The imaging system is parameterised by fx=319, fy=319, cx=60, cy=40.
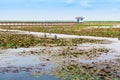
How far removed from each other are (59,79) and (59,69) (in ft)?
8.09

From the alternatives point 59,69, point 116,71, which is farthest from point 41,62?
point 116,71

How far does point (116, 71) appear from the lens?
14.8m

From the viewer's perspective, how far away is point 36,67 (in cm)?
1598

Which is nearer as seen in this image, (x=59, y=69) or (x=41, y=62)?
(x=59, y=69)

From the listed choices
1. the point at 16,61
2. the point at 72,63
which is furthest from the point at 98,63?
the point at 16,61

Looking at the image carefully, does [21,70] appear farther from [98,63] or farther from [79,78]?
[98,63]

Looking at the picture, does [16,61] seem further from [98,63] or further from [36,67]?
[98,63]

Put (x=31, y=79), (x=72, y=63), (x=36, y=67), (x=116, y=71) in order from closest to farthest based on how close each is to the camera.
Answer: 1. (x=31, y=79)
2. (x=116, y=71)
3. (x=36, y=67)
4. (x=72, y=63)

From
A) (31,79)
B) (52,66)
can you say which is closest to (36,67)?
(52,66)

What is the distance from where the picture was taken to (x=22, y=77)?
13.1m

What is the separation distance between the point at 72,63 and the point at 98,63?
1447 millimetres

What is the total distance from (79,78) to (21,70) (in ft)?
11.0

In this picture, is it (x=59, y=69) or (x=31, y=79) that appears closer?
(x=31, y=79)

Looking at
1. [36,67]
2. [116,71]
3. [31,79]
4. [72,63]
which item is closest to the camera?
[31,79]
